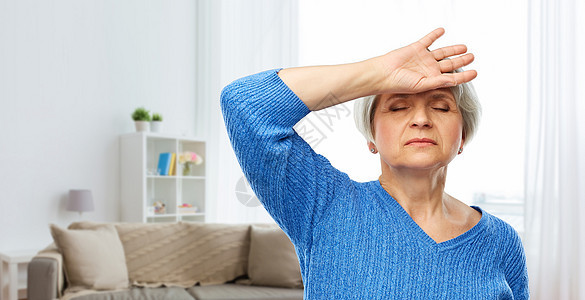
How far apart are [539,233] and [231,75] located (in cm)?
339

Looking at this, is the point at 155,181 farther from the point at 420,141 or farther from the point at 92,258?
the point at 420,141

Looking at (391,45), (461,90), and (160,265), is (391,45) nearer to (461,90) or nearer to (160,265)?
(160,265)

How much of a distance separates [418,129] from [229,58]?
4779 mm

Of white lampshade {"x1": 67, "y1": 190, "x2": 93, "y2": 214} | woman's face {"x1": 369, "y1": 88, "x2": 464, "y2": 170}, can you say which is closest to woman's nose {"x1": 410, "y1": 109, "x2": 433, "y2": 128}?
woman's face {"x1": 369, "y1": 88, "x2": 464, "y2": 170}

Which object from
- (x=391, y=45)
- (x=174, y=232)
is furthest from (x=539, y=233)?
(x=174, y=232)

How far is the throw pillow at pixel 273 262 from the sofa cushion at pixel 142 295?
19.9 inches

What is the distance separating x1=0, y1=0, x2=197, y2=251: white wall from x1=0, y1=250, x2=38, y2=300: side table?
31 cm

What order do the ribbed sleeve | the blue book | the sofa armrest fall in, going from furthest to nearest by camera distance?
the blue book
the sofa armrest
the ribbed sleeve

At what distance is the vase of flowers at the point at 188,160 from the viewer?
16.2 feet

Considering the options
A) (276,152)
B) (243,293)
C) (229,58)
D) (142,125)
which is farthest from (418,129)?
(229,58)

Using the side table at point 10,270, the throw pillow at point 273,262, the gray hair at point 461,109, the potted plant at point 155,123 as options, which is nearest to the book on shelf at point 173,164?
the potted plant at point 155,123

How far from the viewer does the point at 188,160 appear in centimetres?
495

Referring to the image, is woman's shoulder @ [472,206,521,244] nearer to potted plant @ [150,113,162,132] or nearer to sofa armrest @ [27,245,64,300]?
sofa armrest @ [27,245,64,300]

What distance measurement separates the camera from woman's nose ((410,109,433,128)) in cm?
77
